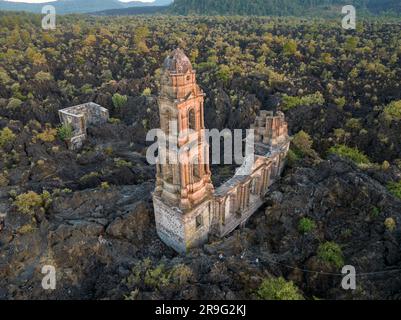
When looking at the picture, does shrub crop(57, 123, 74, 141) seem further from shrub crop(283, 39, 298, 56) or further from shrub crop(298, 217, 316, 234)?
shrub crop(283, 39, 298, 56)

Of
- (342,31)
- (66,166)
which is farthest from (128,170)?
(342,31)

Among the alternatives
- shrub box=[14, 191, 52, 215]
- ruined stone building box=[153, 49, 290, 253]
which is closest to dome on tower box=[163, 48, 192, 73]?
ruined stone building box=[153, 49, 290, 253]

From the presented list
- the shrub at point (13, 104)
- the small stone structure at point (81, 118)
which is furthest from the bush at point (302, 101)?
the shrub at point (13, 104)

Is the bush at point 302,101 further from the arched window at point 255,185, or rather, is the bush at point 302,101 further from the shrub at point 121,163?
the shrub at point 121,163

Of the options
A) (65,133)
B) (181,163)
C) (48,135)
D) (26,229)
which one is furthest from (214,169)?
(48,135)

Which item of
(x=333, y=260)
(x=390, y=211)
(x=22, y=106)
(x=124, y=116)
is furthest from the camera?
(x=124, y=116)

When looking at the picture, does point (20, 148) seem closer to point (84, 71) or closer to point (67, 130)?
point (67, 130)
